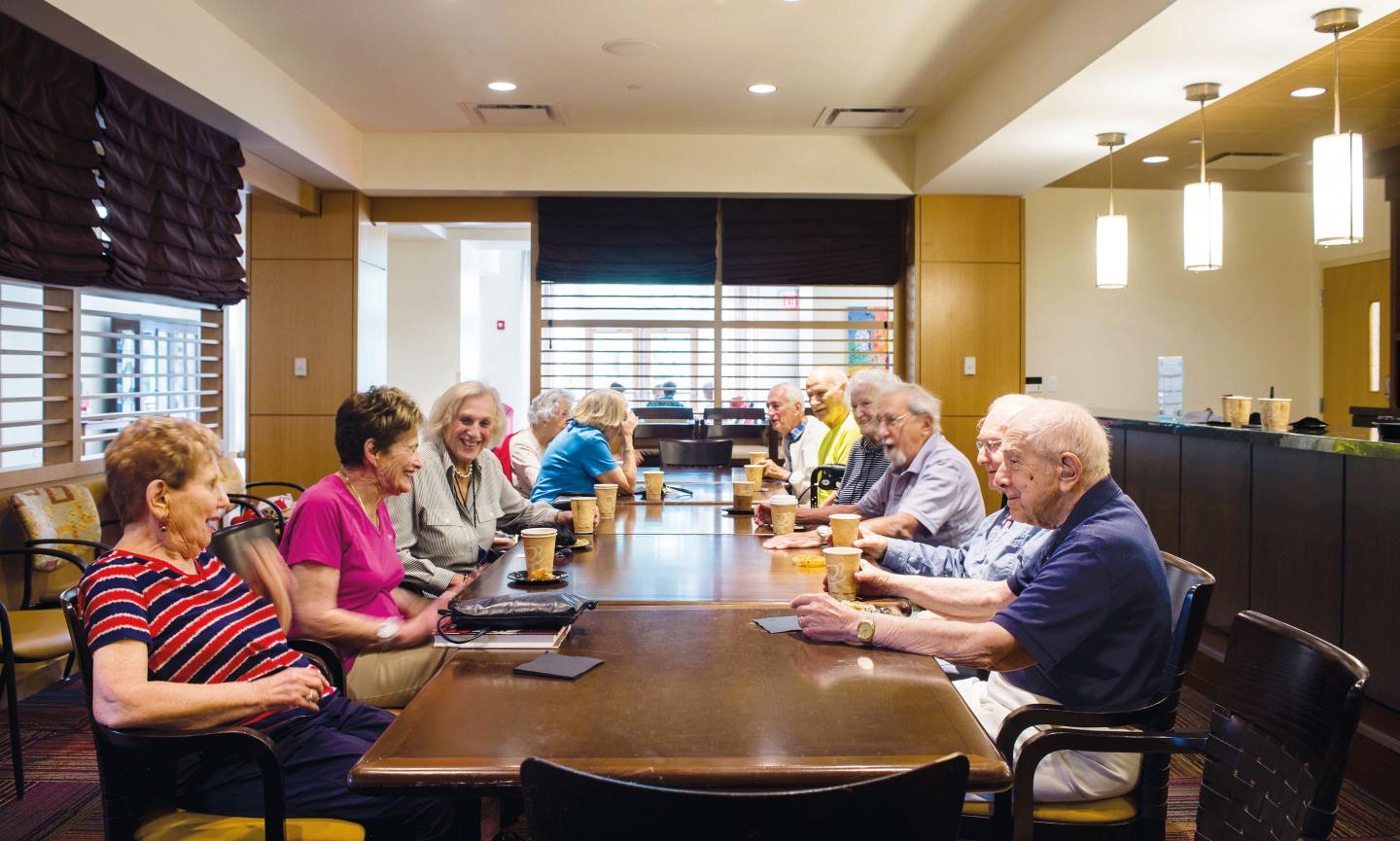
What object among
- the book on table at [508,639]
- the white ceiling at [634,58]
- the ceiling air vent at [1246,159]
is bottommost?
the book on table at [508,639]

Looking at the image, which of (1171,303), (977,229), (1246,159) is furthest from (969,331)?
(1246,159)

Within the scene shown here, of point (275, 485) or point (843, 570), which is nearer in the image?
point (843, 570)

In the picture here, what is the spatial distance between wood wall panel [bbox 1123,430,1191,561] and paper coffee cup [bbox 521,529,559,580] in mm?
3102

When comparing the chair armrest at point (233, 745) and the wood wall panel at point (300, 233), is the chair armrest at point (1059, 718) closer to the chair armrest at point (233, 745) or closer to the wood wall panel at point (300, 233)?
the chair armrest at point (233, 745)

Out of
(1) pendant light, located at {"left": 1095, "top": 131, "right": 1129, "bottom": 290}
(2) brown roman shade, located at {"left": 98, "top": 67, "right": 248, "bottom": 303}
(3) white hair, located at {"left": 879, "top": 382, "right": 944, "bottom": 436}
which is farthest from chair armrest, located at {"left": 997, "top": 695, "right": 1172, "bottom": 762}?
(2) brown roman shade, located at {"left": 98, "top": 67, "right": 248, "bottom": 303}

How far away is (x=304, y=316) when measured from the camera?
6.45 m

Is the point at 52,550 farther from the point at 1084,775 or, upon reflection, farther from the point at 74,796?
the point at 1084,775

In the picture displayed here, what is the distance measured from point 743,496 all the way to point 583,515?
0.84 metres

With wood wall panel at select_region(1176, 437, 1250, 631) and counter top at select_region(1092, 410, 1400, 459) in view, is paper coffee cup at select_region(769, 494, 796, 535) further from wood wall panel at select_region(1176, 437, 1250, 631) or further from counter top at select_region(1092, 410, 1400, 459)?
wood wall panel at select_region(1176, 437, 1250, 631)

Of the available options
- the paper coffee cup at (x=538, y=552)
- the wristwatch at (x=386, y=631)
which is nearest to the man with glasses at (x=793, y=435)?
the paper coffee cup at (x=538, y=552)

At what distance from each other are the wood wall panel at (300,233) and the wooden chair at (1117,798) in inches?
231

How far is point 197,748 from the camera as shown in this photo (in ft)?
4.96

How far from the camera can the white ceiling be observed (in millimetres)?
4250

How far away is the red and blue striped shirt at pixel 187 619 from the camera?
1.51 metres
